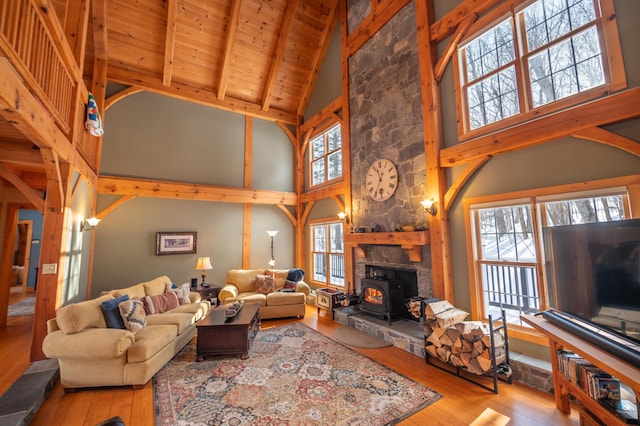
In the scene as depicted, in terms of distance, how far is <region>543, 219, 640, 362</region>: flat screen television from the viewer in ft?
6.47

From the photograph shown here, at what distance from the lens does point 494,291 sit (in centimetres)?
375

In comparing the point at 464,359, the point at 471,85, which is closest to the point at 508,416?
the point at 464,359

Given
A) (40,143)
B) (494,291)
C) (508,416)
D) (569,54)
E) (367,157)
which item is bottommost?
(508,416)

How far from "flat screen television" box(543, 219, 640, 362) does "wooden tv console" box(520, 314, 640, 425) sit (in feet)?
0.56

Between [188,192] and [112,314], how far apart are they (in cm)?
387

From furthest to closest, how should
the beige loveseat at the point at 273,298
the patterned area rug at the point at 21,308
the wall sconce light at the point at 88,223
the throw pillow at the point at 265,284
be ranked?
the throw pillow at the point at 265,284, the patterned area rug at the point at 21,308, the beige loveseat at the point at 273,298, the wall sconce light at the point at 88,223

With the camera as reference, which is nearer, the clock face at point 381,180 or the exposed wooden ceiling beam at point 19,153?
the exposed wooden ceiling beam at point 19,153

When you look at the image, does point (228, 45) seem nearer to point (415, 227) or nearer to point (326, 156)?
point (326, 156)

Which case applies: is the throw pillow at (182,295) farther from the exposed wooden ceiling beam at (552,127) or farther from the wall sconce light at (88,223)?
the exposed wooden ceiling beam at (552,127)

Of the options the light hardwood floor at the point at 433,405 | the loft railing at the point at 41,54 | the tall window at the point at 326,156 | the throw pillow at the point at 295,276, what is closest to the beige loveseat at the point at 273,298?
the throw pillow at the point at 295,276

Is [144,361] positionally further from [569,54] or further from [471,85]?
[569,54]

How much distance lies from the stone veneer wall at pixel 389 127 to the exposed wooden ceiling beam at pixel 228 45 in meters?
2.56

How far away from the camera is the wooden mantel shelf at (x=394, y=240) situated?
4352 mm

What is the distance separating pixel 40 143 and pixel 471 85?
5361mm
